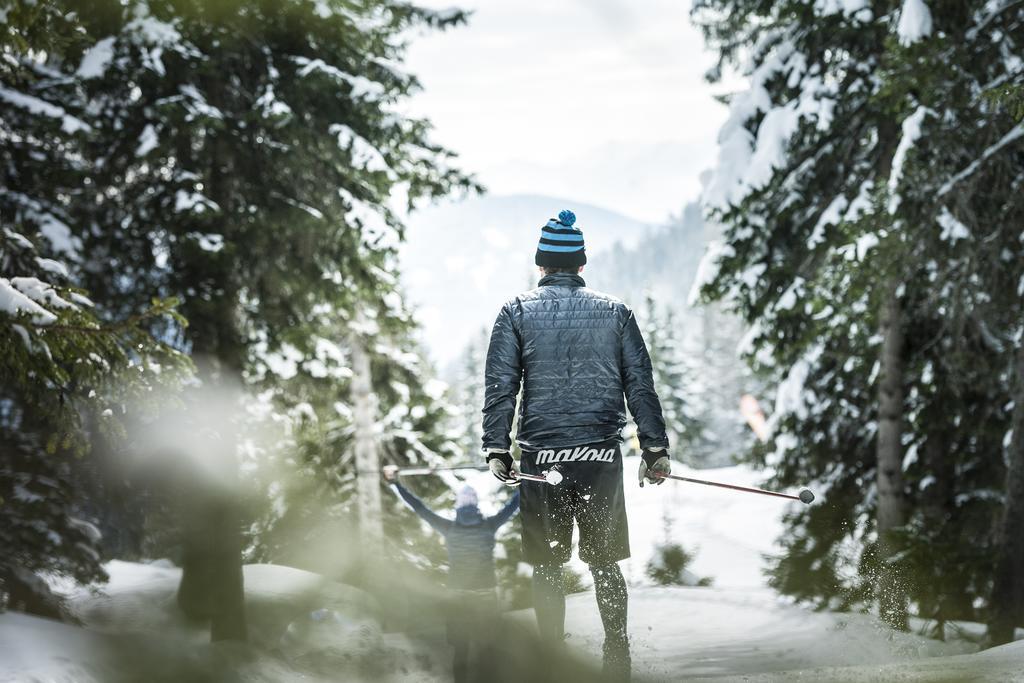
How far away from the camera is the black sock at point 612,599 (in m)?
4.99

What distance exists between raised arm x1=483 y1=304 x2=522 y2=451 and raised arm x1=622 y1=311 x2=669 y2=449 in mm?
681

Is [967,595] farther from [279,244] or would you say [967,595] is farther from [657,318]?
[657,318]

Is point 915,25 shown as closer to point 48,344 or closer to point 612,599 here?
point 612,599

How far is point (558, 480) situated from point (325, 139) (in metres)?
6.30

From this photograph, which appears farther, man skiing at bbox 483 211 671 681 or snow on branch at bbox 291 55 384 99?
snow on branch at bbox 291 55 384 99

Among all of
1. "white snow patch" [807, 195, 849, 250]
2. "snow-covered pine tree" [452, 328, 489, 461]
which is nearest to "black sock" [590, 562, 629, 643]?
"white snow patch" [807, 195, 849, 250]

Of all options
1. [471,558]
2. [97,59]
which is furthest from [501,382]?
[97,59]

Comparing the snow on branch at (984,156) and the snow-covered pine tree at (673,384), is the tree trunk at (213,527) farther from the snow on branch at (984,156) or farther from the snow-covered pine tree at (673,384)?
the snow-covered pine tree at (673,384)

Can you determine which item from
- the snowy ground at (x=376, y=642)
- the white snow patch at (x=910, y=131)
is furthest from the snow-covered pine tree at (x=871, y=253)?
the snowy ground at (x=376, y=642)

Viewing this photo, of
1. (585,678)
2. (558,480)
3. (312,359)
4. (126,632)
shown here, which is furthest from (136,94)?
(585,678)

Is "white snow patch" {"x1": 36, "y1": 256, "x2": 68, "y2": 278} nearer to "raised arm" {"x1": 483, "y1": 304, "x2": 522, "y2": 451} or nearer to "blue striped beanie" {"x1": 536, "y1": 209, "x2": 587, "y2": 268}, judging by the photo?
"raised arm" {"x1": 483, "y1": 304, "x2": 522, "y2": 451}

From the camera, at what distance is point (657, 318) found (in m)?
53.9

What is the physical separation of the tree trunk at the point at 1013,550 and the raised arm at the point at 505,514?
4587 mm

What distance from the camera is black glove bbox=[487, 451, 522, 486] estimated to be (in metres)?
4.82
